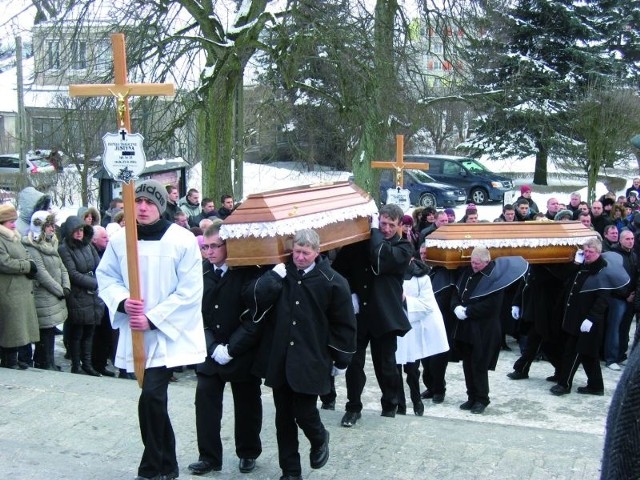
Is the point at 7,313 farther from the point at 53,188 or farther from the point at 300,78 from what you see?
the point at 53,188

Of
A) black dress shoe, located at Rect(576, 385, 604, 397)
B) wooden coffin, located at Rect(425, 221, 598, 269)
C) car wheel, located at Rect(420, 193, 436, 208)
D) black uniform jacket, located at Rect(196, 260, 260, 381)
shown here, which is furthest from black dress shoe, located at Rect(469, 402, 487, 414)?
car wheel, located at Rect(420, 193, 436, 208)

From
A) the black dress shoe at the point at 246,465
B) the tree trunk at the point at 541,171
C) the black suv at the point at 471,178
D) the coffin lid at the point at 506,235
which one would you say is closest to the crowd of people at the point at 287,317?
the black dress shoe at the point at 246,465

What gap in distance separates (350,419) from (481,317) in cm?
212

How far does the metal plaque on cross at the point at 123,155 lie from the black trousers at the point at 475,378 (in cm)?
412

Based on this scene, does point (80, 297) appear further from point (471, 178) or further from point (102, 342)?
point (471, 178)

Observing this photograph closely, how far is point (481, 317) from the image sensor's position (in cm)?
835

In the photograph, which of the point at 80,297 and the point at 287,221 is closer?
the point at 287,221

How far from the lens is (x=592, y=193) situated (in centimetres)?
2577

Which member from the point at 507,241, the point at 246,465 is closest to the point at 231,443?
the point at 246,465

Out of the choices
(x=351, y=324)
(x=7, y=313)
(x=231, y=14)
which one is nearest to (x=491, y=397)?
(x=351, y=324)

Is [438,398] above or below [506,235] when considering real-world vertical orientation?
below

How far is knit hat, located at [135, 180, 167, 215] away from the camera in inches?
209

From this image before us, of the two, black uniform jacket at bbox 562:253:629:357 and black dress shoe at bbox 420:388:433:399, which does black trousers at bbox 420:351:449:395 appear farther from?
black uniform jacket at bbox 562:253:629:357

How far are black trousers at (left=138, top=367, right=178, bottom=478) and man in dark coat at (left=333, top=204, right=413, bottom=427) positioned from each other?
1899 mm
